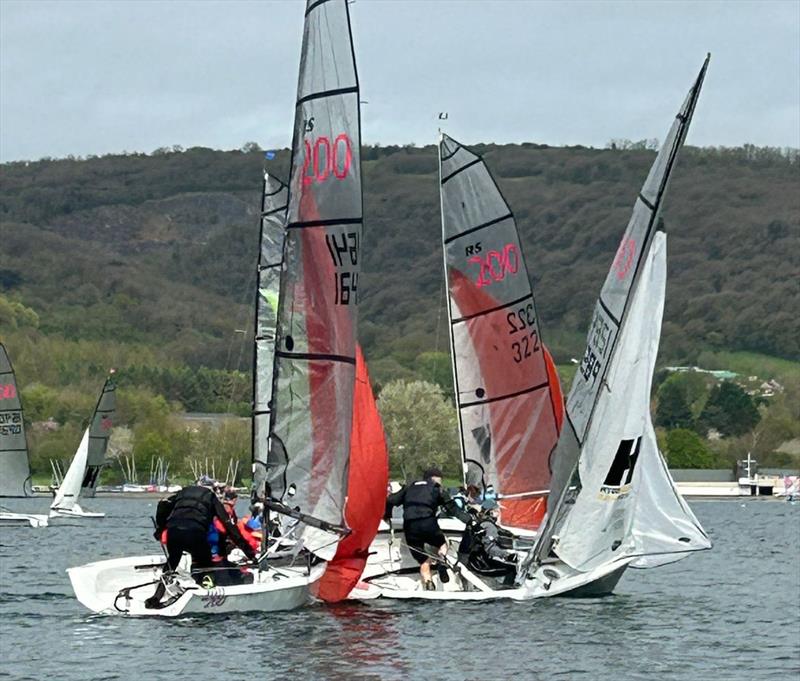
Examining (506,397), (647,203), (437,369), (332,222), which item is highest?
(437,369)

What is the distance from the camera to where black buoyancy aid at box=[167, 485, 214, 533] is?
2003 centimetres

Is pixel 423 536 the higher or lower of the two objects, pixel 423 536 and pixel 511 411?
the lower

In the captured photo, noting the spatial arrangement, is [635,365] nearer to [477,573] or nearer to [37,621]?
[477,573]

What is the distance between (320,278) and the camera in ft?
72.2

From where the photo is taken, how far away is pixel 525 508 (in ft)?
93.9

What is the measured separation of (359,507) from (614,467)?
3.29 m

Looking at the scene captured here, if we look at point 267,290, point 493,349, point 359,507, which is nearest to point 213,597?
point 359,507

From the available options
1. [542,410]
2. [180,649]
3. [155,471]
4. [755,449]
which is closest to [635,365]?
[542,410]

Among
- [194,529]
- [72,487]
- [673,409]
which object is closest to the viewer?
[194,529]

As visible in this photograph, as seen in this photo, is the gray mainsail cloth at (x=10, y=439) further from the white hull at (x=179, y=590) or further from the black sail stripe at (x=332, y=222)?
the black sail stripe at (x=332, y=222)

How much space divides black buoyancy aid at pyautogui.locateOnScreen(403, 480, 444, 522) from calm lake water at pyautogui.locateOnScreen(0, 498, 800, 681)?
1090mm

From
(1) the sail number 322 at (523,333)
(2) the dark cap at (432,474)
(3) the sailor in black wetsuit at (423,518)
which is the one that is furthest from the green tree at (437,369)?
(3) the sailor in black wetsuit at (423,518)

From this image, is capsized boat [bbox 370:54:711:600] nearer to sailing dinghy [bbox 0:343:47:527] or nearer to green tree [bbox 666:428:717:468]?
sailing dinghy [bbox 0:343:47:527]

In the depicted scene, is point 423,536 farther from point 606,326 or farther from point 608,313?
point 608,313
